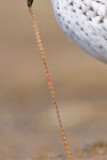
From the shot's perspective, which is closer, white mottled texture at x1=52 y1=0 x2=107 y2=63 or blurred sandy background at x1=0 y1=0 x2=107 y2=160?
white mottled texture at x1=52 y1=0 x2=107 y2=63

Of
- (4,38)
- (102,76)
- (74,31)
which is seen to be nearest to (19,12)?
(4,38)

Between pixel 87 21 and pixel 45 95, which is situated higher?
pixel 45 95

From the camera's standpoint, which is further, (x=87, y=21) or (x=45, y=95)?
(x=45, y=95)

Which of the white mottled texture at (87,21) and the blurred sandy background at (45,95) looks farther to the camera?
the blurred sandy background at (45,95)
